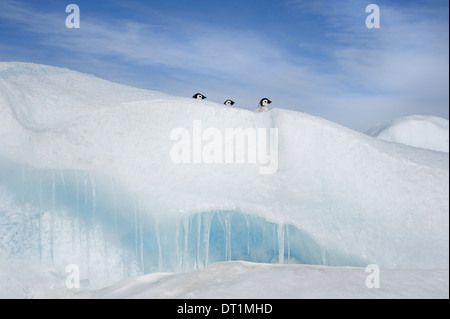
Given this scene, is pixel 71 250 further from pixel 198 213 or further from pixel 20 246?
pixel 198 213

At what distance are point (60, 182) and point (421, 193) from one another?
4.76 m

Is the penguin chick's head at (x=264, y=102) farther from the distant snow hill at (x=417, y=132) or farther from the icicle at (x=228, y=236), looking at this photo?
the distant snow hill at (x=417, y=132)

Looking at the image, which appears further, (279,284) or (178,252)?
(178,252)

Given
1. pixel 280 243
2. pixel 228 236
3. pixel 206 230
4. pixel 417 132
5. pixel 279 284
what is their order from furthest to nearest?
pixel 417 132, pixel 228 236, pixel 206 230, pixel 280 243, pixel 279 284

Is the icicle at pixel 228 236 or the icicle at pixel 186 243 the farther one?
the icicle at pixel 228 236

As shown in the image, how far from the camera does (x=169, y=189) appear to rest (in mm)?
5340

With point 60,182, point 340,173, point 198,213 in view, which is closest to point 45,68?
point 60,182

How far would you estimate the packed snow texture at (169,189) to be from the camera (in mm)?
4973

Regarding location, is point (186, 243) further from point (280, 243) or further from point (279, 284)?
point (279, 284)

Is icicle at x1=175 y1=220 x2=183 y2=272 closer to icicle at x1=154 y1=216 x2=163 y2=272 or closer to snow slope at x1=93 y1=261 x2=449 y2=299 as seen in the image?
icicle at x1=154 y1=216 x2=163 y2=272

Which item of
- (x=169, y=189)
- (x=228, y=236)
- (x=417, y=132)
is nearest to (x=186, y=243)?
(x=228, y=236)

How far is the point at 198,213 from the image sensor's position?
5305mm

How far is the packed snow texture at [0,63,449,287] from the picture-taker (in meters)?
4.97

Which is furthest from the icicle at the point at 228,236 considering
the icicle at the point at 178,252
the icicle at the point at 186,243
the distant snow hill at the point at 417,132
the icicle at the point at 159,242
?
the distant snow hill at the point at 417,132
